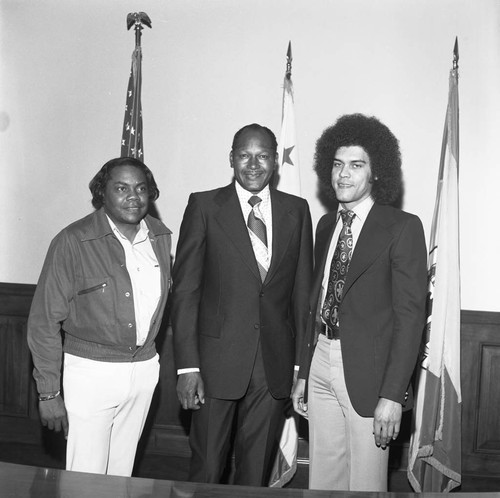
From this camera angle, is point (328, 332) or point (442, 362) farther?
point (442, 362)

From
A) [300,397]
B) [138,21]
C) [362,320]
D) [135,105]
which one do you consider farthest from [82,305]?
[138,21]

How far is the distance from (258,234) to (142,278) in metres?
0.51

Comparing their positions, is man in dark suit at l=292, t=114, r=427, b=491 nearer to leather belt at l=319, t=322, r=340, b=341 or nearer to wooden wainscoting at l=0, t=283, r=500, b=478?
leather belt at l=319, t=322, r=340, b=341

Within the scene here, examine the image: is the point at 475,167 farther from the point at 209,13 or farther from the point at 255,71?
the point at 209,13

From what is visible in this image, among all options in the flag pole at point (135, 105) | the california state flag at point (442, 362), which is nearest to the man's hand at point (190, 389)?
the california state flag at point (442, 362)

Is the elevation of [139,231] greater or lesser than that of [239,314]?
greater

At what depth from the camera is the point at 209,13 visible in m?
4.27

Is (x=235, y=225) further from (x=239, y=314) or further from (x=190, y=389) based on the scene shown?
(x=190, y=389)

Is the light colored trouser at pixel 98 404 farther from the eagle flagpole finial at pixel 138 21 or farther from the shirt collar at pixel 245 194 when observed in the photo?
the eagle flagpole finial at pixel 138 21

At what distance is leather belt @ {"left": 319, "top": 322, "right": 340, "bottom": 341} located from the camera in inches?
105

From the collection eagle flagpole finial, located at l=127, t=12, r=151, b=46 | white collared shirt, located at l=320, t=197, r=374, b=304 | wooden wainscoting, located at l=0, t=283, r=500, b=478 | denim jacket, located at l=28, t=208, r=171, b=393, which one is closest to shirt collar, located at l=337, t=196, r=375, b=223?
white collared shirt, located at l=320, t=197, r=374, b=304

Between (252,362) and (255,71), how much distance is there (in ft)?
6.78

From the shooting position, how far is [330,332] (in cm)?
269

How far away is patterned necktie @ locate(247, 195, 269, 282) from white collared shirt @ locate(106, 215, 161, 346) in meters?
0.41
